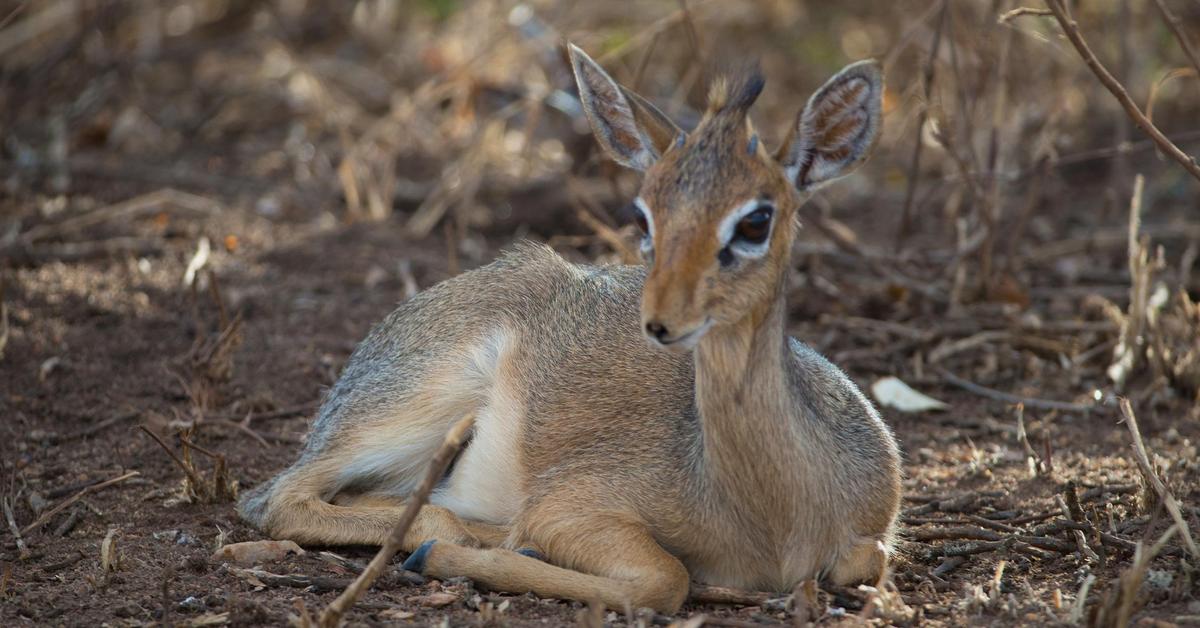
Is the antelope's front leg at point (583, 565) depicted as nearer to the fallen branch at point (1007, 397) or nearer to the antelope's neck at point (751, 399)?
the antelope's neck at point (751, 399)

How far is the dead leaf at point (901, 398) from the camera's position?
6250 millimetres

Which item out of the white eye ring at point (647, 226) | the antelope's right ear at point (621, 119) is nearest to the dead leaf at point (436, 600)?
the white eye ring at point (647, 226)

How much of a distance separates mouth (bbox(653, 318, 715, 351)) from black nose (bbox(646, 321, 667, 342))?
0.04ft

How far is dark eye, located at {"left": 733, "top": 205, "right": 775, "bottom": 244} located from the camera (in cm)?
385

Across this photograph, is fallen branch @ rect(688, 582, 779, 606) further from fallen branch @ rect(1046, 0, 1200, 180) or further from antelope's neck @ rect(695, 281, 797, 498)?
fallen branch @ rect(1046, 0, 1200, 180)

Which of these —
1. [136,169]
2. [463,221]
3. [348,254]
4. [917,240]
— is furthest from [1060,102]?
[136,169]

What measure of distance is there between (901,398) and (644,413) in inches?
81.9

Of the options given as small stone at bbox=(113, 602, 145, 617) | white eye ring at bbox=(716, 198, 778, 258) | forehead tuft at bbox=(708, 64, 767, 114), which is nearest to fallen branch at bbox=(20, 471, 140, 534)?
small stone at bbox=(113, 602, 145, 617)

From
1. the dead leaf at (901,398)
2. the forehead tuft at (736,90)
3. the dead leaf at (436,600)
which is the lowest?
the dead leaf at (436,600)

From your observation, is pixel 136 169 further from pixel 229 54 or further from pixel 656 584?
pixel 656 584

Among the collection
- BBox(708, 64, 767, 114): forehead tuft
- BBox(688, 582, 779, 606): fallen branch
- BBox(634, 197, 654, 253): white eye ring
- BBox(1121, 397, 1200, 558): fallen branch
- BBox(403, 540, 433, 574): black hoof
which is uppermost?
BBox(708, 64, 767, 114): forehead tuft

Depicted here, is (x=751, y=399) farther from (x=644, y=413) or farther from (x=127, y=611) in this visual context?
(x=127, y=611)

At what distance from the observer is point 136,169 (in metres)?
9.14

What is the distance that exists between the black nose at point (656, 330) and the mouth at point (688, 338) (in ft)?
0.04
